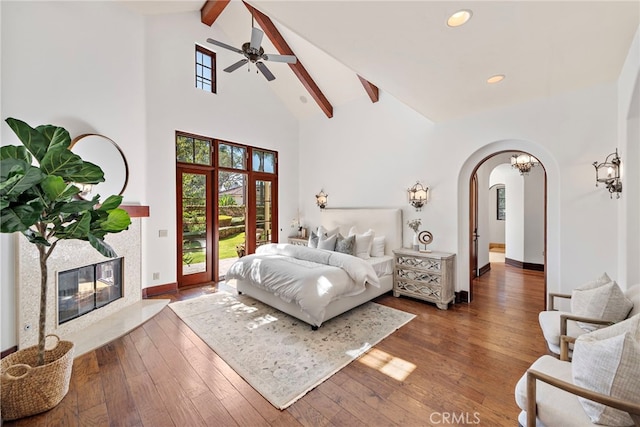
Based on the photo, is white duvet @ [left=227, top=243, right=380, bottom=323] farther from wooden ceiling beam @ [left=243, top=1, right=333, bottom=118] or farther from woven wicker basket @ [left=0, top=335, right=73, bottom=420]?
wooden ceiling beam @ [left=243, top=1, right=333, bottom=118]

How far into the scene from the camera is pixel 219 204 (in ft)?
17.6

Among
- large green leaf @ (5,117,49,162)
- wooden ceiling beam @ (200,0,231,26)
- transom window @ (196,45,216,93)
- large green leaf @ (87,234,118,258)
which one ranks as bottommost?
large green leaf @ (87,234,118,258)

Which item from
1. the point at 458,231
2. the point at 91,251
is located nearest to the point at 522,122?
the point at 458,231

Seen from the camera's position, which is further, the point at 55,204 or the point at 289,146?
the point at 289,146

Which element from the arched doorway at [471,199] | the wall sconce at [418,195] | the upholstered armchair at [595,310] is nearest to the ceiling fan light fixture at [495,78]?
the arched doorway at [471,199]

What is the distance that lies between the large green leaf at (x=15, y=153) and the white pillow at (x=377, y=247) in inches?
170

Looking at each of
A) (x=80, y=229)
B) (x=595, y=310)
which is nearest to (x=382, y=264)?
(x=595, y=310)

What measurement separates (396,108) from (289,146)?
2.89 metres

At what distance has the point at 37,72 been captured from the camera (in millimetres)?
2914

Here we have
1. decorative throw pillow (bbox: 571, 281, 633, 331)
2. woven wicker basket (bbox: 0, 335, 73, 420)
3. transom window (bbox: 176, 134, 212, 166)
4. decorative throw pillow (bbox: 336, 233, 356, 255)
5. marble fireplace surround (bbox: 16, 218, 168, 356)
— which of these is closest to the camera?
woven wicker basket (bbox: 0, 335, 73, 420)

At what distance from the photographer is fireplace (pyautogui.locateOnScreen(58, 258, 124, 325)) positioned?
3.07 meters

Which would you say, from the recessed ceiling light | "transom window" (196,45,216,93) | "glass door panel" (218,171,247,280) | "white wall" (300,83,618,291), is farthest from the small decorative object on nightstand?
"transom window" (196,45,216,93)

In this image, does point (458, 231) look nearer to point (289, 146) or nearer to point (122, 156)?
point (289, 146)

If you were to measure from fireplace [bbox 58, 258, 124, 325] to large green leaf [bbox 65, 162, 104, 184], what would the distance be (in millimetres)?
1858
